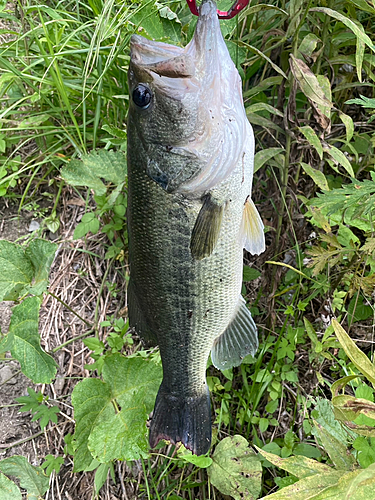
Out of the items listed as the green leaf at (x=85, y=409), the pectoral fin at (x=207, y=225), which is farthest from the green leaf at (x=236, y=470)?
the pectoral fin at (x=207, y=225)

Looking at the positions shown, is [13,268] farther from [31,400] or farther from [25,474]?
[25,474]

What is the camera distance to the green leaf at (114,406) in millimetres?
1872

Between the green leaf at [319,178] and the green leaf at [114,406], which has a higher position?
the green leaf at [319,178]

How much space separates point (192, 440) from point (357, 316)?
127cm

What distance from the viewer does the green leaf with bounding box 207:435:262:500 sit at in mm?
2041

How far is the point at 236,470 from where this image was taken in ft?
6.84

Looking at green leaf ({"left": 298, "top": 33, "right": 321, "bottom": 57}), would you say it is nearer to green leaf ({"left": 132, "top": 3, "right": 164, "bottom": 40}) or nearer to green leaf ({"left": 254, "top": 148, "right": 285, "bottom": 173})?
green leaf ({"left": 254, "top": 148, "right": 285, "bottom": 173})

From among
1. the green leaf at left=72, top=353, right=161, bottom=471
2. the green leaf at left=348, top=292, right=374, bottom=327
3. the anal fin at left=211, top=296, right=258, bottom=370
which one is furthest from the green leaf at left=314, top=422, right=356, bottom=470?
the green leaf at left=348, top=292, right=374, bottom=327

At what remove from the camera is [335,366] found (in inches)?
91.7

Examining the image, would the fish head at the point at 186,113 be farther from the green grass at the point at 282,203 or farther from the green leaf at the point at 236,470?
the green leaf at the point at 236,470

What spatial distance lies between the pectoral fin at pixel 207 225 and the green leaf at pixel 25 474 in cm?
164

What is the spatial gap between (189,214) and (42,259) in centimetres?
105

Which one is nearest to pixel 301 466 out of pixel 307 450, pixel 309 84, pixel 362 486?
pixel 362 486

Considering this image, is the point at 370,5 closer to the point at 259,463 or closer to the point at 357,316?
the point at 357,316
